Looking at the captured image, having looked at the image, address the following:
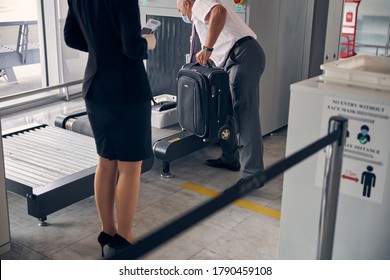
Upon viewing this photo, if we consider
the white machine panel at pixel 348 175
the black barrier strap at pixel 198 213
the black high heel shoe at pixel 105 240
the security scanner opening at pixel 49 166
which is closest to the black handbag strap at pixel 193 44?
the security scanner opening at pixel 49 166

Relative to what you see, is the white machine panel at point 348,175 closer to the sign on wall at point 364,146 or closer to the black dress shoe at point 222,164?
the sign on wall at point 364,146

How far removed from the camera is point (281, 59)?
5.18 m

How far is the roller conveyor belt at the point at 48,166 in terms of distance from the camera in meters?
3.30

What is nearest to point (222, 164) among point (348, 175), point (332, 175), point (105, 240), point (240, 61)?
point (240, 61)

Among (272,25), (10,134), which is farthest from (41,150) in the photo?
(272,25)

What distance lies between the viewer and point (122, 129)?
2.75 m

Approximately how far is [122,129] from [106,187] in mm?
386

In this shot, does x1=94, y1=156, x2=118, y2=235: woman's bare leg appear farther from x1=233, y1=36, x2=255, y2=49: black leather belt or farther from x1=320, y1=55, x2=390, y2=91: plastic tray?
x1=233, y1=36, x2=255, y2=49: black leather belt

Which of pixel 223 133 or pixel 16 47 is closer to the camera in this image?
pixel 223 133

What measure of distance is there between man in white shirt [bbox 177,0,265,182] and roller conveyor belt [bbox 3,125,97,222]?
1141mm

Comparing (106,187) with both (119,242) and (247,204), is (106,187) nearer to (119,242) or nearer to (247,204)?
(119,242)

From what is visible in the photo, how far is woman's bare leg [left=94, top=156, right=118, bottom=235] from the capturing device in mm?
2920

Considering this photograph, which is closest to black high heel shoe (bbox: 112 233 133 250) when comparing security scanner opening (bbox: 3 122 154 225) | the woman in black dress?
the woman in black dress
